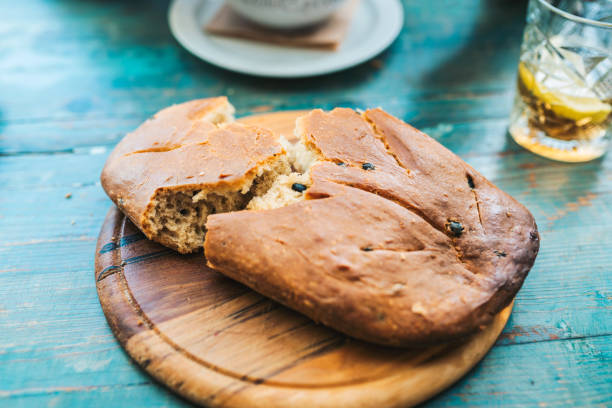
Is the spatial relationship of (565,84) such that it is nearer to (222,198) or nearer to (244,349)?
(222,198)

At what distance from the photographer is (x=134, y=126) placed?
2.62 meters

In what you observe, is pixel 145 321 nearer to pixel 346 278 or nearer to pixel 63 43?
pixel 346 278

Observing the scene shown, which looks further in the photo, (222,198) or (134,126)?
(134,126)

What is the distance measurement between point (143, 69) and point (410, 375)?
2503mm

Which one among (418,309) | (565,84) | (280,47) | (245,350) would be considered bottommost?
(245,350)

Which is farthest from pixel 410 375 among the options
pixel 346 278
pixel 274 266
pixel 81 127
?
pixel 81 127

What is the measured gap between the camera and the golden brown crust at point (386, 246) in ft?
4.71

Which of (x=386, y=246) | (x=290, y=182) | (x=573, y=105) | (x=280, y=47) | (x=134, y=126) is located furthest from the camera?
(x=280, y=47)

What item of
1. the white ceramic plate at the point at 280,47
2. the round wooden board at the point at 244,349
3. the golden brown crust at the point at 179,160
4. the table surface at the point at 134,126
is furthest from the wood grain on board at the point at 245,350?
the white ceramic plate at the point at 280,47

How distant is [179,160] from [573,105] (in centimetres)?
181

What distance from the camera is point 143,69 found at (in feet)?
9.89

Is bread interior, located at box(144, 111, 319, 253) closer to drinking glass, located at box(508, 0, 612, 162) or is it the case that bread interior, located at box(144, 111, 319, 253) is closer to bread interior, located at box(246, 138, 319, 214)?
bread interior, located at box(246, 138, 319, 214)

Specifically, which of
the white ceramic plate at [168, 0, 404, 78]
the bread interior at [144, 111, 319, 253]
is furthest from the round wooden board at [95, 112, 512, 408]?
the white ceramic plate at [168, 0, 404, 78]

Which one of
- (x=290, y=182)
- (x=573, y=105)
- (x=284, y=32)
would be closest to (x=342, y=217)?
(x=290, y=182)
